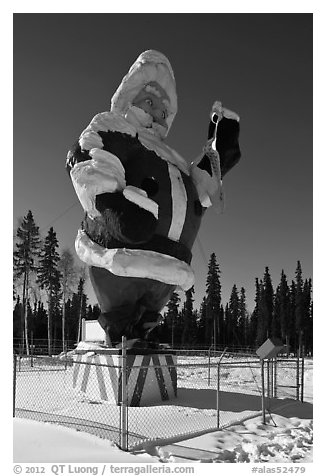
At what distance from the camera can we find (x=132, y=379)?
7676 millimetres

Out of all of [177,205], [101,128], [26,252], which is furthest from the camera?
[26,252]

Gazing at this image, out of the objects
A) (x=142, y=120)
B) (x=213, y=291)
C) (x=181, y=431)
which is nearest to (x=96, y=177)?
(x=142, y=120)

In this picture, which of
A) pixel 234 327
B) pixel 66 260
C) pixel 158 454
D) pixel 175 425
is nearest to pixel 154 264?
pixel 175 425

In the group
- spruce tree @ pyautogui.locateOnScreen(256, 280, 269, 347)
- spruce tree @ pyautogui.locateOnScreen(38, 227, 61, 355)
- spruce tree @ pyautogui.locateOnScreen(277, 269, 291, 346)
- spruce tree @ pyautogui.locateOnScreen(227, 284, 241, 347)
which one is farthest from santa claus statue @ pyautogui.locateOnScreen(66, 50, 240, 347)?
spruce tree @ pyautogui.locateOnScreen(227, 284, 241, 347)

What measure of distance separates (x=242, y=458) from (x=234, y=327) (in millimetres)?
49460

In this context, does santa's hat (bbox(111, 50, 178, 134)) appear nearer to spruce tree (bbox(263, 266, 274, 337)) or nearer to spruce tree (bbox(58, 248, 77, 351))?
spruce tree (bbox(58, 248, 77, 351))

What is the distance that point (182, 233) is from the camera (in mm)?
8320

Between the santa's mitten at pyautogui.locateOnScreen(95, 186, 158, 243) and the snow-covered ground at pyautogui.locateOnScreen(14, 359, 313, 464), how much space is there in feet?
8.89

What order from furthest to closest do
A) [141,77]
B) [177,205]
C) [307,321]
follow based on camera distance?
[307,321], [141,77], [177,205]

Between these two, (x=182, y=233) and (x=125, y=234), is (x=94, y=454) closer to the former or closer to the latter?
(x=125, y=234)

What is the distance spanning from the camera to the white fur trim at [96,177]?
24.2 ft

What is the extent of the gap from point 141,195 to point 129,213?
0.37 metres

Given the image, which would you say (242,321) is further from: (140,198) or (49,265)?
(140,198)

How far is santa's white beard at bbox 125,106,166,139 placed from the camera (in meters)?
8.93
